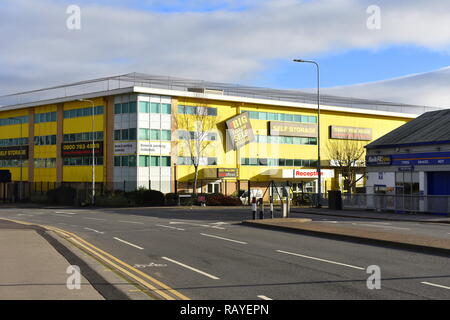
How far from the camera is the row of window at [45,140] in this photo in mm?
63281

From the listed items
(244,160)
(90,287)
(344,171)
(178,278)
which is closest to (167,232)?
(178,278)

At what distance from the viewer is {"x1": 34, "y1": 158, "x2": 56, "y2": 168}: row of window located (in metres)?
63.1

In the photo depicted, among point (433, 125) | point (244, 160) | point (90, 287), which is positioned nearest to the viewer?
point (90, 287)

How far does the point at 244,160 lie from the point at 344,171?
12.4 meters

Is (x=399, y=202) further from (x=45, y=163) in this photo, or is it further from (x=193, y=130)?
(x=45, y=163)

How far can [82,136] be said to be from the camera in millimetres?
59062

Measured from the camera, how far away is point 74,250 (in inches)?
629

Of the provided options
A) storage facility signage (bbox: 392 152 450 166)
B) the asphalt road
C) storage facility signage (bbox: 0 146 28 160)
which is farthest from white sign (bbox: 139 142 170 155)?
the asphalt road

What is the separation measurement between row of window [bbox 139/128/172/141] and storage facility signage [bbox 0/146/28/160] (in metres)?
19.4

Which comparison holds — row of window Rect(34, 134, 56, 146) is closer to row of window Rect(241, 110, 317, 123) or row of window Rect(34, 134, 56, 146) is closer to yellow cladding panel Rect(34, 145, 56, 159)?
yellow cladding panel Rect(34, 145, 56, 159)

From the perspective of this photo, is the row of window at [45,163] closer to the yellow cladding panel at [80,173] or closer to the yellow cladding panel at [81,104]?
the yellow cladding panel at [80,173]

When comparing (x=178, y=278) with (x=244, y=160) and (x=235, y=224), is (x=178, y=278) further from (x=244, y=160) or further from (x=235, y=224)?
(x=244, y=160)

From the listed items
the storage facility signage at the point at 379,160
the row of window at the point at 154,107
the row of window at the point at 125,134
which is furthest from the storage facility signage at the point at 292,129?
the storage facility signage at the point at 379,160

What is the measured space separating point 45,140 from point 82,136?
7.85 metres
